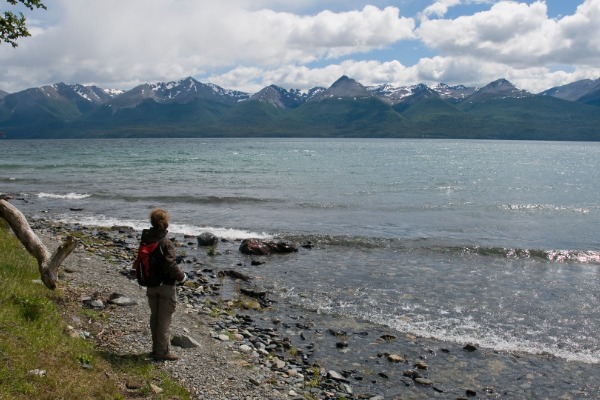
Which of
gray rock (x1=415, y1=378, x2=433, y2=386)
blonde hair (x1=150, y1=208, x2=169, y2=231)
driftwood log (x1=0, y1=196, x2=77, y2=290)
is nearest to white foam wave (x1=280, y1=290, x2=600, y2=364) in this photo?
gray rock (x1=415, y1=378, x2=433, y2=386)

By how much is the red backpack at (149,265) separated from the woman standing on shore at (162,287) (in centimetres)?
5

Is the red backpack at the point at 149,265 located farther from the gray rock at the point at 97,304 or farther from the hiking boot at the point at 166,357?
the gray rock at the point at 97,304

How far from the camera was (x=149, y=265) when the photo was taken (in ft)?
34.4

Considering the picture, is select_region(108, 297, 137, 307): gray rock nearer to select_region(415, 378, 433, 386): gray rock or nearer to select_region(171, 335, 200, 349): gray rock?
select_region(171, 335, 200, 349): gray rock

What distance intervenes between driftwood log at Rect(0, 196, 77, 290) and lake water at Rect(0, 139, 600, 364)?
30.2 feet

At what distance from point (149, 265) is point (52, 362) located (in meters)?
2.61

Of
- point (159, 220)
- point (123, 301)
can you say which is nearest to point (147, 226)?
point (123, 301)

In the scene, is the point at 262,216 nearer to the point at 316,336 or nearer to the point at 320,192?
the point at 320,192

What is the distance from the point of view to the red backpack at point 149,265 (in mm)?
10438

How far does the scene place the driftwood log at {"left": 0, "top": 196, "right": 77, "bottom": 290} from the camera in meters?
11.8

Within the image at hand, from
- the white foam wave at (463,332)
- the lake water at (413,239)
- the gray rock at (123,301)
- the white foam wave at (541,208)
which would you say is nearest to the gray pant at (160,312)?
the gray rock at (123,301)

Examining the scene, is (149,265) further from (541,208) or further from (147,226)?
(541,208)

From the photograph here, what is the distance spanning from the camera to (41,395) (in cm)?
787

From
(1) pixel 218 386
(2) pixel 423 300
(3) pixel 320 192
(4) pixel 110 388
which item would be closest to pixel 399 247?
(2) pixel 423 300
